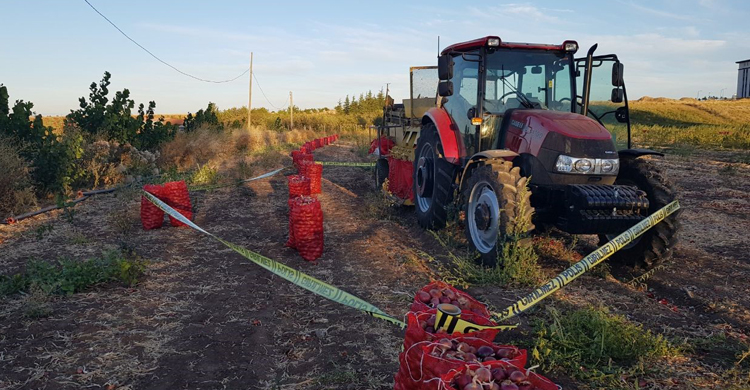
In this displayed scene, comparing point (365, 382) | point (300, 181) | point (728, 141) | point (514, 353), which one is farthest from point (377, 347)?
point (728, 141)

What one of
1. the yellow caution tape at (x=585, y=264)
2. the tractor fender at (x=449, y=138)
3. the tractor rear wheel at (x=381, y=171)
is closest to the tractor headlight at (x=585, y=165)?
the yellow caution tape at (x=585, y=264)

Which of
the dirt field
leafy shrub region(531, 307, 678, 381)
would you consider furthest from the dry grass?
leafy shrub region(531, 307, 678, 381)

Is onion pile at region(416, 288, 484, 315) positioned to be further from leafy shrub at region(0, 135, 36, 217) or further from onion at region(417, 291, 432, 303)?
leafy shrub at region(0, 135, 36, 217)

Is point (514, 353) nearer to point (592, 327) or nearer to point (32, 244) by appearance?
point (592, 327)

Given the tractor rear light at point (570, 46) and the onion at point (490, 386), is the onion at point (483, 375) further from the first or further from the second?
the tractor rear light at point (570, 46)

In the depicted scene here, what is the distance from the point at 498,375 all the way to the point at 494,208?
10.7 ft

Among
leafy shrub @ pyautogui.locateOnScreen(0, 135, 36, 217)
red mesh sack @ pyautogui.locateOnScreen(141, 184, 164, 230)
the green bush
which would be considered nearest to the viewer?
the green bush

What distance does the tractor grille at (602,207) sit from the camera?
4598 mm

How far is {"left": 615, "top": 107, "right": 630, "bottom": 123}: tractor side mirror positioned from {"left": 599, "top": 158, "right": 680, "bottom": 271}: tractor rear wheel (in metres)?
0.63

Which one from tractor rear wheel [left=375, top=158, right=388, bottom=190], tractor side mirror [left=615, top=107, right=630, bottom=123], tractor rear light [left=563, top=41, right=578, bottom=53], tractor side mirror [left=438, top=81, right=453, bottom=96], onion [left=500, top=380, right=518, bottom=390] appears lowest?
onion [left=500, top=380, right=518, bottom=390]

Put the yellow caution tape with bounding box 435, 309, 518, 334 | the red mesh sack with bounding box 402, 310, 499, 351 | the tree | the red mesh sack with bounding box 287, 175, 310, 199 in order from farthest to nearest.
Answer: the tree → the red mesh sack with bounding box 287, 175, 310, 199 → the yellow caution tape with bounding box 435, 309, 518, 334 → the red mesh sack with bounding box 402, 310, 499, 351

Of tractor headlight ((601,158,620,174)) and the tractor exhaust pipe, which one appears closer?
tractor headlight ((601,158,620,174))

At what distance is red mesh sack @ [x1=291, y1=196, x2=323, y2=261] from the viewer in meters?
5.97

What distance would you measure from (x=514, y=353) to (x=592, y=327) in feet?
5.05
